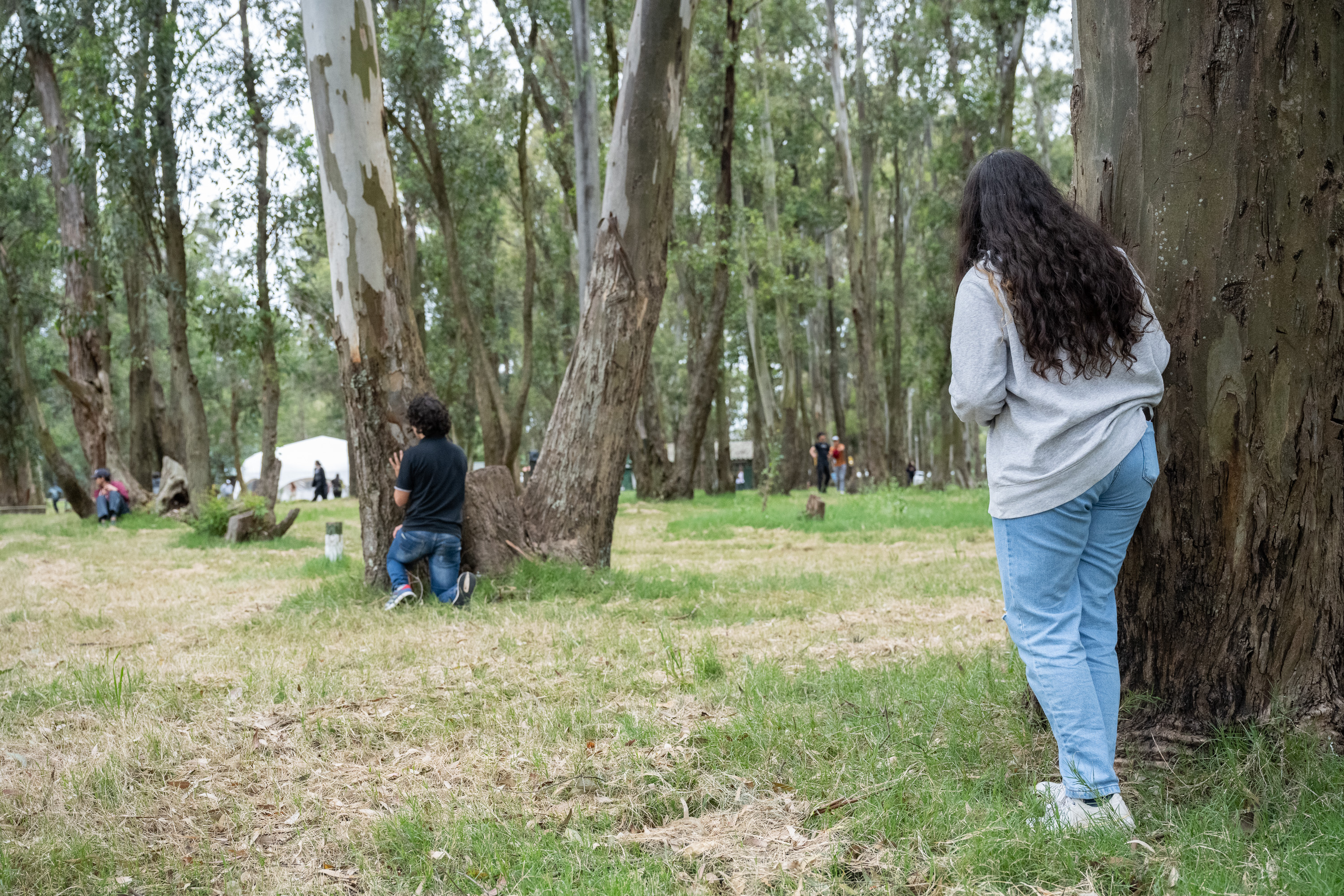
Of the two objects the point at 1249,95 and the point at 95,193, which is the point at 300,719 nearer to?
the point at 1249,95

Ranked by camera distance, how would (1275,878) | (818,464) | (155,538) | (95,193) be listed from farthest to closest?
(818,464), (95,193), (155,538), (1275,878)

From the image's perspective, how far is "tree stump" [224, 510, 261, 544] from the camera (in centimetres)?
1432

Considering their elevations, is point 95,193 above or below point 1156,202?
above

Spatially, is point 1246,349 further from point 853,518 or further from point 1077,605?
point 853,518

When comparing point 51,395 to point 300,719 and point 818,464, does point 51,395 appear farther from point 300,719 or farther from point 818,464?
point 300,719

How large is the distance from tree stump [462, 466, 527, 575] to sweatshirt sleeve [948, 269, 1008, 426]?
5.20m

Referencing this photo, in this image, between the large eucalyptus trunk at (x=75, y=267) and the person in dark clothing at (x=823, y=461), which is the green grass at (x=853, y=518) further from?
the large eucalyptus trunk at (x=75, y=267)

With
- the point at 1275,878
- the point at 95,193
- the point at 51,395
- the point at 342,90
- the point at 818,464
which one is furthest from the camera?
the point at 51,395

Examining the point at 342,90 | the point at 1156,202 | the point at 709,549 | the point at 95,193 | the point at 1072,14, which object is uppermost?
the point at 95,193

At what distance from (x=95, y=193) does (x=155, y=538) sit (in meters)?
8.22

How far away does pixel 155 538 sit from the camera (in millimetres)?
15484

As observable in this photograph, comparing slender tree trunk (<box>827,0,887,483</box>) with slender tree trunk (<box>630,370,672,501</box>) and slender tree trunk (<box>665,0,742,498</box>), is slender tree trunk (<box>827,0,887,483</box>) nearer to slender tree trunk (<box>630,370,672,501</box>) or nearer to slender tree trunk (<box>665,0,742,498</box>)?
slender tree trunk (<box>665,0,742,498</box>)

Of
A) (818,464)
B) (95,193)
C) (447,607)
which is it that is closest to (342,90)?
(447,607)

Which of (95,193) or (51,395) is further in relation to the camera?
(51,395)
